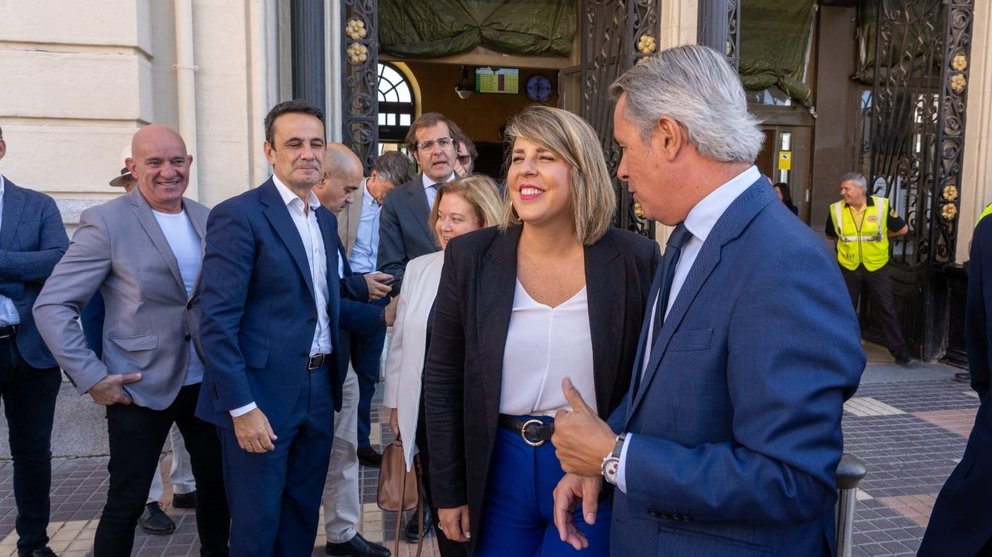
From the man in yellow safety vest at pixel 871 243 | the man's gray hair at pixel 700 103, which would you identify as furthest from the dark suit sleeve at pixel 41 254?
the man in yellow safety vest at pixel 871 243

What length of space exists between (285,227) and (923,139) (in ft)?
25.5

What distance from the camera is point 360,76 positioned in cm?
641

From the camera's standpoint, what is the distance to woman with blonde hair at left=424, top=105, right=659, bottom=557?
2.08m

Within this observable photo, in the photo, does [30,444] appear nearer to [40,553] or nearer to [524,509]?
[40,553]

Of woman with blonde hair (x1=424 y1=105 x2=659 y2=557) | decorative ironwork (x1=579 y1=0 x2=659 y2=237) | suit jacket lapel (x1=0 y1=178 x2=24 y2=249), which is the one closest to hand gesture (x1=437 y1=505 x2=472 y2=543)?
woman with blonde hair (x1=424 y1=105 x2=659 y2=557)

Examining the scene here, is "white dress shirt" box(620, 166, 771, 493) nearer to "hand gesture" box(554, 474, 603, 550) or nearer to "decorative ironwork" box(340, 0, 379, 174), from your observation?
"hand gesture" box(554, 474, 603, 550)

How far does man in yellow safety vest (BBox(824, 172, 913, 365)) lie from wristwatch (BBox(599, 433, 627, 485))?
306 inches

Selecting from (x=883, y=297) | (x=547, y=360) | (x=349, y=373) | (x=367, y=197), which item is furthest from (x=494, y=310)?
(x=883, y=297)

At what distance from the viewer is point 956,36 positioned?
7871 millimetres

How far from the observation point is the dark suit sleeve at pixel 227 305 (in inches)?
103

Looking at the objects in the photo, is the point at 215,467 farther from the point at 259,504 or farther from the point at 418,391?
the point at 418,391

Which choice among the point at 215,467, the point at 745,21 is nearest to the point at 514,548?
the point at 215,467

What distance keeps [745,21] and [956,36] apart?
2900 mm

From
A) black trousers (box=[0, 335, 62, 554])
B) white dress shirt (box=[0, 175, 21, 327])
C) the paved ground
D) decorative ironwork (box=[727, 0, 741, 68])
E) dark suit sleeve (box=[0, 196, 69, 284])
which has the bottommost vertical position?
the paved ground
